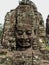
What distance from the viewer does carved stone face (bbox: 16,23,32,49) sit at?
147 ft

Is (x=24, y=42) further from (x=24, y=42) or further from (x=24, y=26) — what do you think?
(x=24, y=26)

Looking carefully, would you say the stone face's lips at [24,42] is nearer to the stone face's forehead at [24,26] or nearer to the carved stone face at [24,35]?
the carved stone face at [24,35]

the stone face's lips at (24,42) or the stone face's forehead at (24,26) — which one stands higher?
the stone face's forehead at (24,26)

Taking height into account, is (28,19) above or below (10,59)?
above

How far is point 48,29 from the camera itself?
268 ft

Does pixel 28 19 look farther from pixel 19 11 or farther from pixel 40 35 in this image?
pixel 40 35

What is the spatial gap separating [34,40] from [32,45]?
2.44 feet

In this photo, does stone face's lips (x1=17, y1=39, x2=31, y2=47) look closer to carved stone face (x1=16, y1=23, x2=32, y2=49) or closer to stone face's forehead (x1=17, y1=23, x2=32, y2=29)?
carved stone face (x1=16, y1=23, x2=32, y2=49)

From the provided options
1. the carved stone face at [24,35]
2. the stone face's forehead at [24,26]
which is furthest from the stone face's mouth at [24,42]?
the stone face's forehead at [24,26]

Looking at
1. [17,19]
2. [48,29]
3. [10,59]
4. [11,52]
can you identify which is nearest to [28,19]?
[17,19]

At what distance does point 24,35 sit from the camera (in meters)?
44.7

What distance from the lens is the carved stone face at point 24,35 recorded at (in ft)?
147

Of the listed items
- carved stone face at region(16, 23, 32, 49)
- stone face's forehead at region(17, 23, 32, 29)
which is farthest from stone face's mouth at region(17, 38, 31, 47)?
stone face's forehead at region(17, 23, 32, 29)

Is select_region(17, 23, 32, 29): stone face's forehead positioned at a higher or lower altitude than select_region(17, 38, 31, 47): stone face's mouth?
higher
